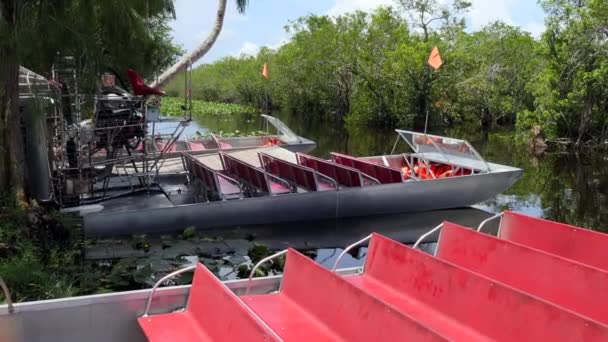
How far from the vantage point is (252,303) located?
4.86 m

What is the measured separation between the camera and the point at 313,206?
37.6ft

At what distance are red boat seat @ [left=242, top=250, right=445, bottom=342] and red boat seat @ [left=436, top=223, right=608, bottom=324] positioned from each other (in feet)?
5.88

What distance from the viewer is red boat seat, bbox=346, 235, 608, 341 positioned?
381cm

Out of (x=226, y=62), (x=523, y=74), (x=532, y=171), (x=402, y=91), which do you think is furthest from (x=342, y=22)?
(x=226, y=62)

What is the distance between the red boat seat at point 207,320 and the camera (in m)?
3.72

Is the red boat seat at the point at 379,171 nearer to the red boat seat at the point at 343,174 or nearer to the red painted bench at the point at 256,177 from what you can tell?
the red boat seat at the point at 343,174

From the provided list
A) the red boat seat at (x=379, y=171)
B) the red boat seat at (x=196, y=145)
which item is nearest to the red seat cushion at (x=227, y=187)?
the red boat seat at (x=379, y=171)

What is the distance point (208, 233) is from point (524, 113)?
891 inches

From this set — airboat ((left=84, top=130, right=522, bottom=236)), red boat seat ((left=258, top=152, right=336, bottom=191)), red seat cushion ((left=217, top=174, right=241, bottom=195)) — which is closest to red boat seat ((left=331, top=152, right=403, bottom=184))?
airboat ((left=84, top=130, right=522, bottom=236))

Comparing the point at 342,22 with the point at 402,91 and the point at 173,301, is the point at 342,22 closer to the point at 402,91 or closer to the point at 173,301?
the point at 402,91

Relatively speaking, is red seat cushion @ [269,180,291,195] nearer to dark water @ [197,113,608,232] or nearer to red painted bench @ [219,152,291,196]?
red painted bench @ [219,152,291,196]

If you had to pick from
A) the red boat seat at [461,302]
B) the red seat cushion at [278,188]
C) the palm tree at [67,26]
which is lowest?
the red seat cushion at [278,188]

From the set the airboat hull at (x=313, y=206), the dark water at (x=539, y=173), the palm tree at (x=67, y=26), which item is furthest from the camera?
the dark water at (x=539, y=173)

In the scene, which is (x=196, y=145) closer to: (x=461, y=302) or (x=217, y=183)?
(x=217, y=183)
